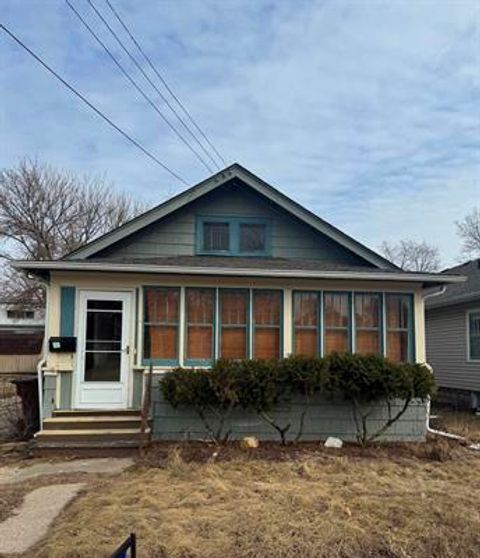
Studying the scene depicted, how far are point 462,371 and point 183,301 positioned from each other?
8979mm

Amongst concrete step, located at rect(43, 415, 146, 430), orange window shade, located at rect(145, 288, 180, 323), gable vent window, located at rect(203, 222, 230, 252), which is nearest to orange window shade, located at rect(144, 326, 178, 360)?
orange window shade, located at rect(145, 288, 180, 323)

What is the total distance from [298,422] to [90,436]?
328 cm

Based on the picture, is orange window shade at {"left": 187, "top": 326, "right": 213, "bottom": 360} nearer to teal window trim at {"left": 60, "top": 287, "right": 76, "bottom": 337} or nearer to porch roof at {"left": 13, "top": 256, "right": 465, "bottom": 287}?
porch roof at {"left": 13, "top": 256, "right": 465, "bottom": 287}

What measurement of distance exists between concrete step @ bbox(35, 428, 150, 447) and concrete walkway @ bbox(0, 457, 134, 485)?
42 cm

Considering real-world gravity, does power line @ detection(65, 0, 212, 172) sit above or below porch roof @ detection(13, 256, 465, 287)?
above

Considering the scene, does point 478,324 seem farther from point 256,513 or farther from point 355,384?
point 256,513

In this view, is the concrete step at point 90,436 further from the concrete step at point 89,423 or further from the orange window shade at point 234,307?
the orange window shade at point 234,307

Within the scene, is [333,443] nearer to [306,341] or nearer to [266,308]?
[306,341]

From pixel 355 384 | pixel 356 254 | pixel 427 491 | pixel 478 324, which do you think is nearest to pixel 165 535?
pixel 427 491

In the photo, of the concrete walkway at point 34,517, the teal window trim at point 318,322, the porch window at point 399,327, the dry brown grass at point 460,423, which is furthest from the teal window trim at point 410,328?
the concrete walkway at point 34,517

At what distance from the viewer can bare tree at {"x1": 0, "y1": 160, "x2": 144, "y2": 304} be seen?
28141mm

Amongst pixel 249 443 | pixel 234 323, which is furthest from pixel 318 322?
pixel 249 443

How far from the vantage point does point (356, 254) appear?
10.7m

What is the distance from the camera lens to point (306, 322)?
9.47 m
